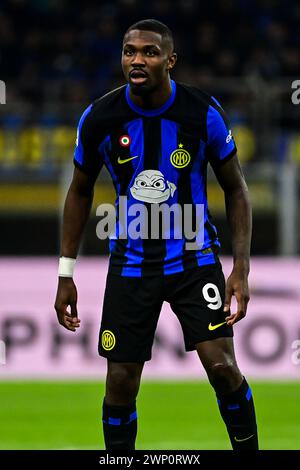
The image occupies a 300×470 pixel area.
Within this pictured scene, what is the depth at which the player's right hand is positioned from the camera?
217 inches

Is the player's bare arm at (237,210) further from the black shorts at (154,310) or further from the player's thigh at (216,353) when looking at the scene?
the player's thigh at (216,353)

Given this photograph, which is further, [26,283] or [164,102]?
[26,283]

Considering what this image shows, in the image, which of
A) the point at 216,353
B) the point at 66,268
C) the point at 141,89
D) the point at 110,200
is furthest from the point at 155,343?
the point at 141,89

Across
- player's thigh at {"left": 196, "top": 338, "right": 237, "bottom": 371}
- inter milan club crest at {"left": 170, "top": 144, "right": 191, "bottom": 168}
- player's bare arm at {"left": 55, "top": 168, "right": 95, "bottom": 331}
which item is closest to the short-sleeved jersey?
inter milan club crest at {"left": 170, "top": 144, "right": 191, "bottom": 168}

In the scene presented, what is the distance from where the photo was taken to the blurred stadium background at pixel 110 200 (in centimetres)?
931

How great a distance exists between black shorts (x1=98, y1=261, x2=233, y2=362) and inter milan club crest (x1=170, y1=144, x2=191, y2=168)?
485 mm

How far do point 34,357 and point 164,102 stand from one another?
248 inches

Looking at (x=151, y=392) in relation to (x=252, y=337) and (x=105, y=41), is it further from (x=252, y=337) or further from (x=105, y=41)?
(x=105, y=41)

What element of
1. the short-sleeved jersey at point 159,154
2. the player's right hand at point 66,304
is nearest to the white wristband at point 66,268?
the player's right hand at point 66,304

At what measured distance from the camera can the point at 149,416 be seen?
9047mm

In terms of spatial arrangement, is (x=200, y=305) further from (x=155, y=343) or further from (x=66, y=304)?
(x=155, y=343)

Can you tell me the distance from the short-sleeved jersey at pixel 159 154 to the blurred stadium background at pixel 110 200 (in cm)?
216

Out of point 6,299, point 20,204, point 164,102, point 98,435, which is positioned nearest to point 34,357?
point 6,299

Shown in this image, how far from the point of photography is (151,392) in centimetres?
1060
